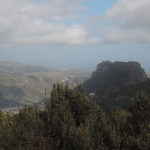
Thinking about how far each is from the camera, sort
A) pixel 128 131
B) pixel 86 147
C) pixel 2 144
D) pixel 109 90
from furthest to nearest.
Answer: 1. pixel 109 90
2. pixel 128 131
3. pixel 2 144
4. pixel 86 147

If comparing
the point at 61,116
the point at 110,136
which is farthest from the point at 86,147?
the point at 61,116

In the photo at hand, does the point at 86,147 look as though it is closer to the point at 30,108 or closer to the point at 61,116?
the point at 61,116

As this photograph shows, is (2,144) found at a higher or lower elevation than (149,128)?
lower

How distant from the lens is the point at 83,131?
20.2 metres

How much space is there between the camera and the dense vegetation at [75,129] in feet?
68.1

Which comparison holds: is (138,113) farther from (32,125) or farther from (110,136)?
(32,125)

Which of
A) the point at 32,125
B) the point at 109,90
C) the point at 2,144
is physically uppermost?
the point at 32,125

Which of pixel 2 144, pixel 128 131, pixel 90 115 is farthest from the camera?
pixel 90 115

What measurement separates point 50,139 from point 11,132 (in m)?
5.07

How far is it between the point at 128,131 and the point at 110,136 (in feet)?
13.6

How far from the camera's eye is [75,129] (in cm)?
2164

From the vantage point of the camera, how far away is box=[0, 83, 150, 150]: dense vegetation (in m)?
20.8

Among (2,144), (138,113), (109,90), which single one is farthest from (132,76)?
(2,144)

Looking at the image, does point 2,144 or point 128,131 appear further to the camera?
point 128,131
